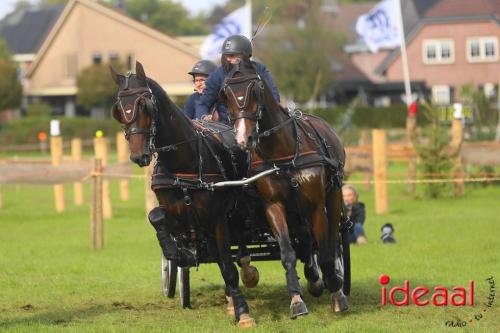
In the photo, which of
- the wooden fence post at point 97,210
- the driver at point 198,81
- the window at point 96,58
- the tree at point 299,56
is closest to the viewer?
the driver at point 198,81

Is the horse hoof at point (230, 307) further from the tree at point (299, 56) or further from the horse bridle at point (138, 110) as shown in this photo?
the tree at point (299, 56)

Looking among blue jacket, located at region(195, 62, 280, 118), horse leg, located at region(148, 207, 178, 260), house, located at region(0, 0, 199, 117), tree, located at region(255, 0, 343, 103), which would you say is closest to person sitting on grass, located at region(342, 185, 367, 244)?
blue jacket, located at region(195, 62, 280, 118)

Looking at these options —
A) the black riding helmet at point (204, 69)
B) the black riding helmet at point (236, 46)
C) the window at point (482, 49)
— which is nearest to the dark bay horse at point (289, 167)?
the black riding helmet at point (236, 46)

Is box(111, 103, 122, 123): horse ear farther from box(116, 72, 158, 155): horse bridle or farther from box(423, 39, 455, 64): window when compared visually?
box(423, 39, 455, 64): window

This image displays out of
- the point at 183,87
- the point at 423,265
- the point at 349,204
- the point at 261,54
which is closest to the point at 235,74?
the point at 423,265

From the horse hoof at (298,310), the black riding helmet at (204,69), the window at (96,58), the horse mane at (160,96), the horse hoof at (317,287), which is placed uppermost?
the window at (96,58)

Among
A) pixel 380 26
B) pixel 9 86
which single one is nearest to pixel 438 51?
pixel 9 86

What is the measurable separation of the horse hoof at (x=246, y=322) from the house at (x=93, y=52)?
58631mm

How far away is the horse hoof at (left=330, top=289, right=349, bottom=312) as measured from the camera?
32.1 feet

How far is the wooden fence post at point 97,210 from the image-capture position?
16297mm

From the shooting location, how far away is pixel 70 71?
241ft

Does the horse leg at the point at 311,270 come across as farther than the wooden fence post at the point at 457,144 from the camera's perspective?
No

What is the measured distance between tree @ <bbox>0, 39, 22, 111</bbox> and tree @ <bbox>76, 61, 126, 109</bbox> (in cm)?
396

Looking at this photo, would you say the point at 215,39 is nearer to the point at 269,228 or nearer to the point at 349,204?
the point at 349,204
